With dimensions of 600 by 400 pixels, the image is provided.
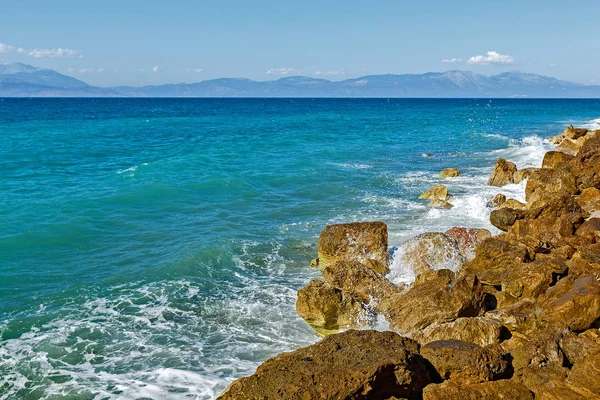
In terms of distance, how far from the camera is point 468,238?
1572 centimetres

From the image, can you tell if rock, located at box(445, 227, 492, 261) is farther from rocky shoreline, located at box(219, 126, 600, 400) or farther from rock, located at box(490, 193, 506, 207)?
rock, located at box(490, 193, 506, 207)

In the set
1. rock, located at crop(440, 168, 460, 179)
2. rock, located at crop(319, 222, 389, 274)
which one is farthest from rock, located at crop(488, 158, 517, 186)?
rock, located at crop(319, 222, 389, 274)

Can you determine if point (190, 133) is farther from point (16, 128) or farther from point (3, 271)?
point (3, 271)

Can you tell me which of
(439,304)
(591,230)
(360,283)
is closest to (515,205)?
(591,230)

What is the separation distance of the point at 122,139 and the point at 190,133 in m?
9.02

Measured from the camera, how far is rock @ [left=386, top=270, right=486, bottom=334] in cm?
1052

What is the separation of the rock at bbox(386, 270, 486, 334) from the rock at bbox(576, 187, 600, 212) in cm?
809

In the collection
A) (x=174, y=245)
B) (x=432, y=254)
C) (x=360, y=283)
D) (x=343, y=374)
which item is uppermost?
(x=343, y=374)

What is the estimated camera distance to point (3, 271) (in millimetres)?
15883

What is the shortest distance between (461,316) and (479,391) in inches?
133

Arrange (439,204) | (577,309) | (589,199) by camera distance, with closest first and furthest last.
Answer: (577,309) → (589,199) → (439,204)

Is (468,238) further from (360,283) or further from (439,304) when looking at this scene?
(439,304)

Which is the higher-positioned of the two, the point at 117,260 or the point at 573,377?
the point at 573,377

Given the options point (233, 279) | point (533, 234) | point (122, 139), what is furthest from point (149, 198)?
point (122, 139)
